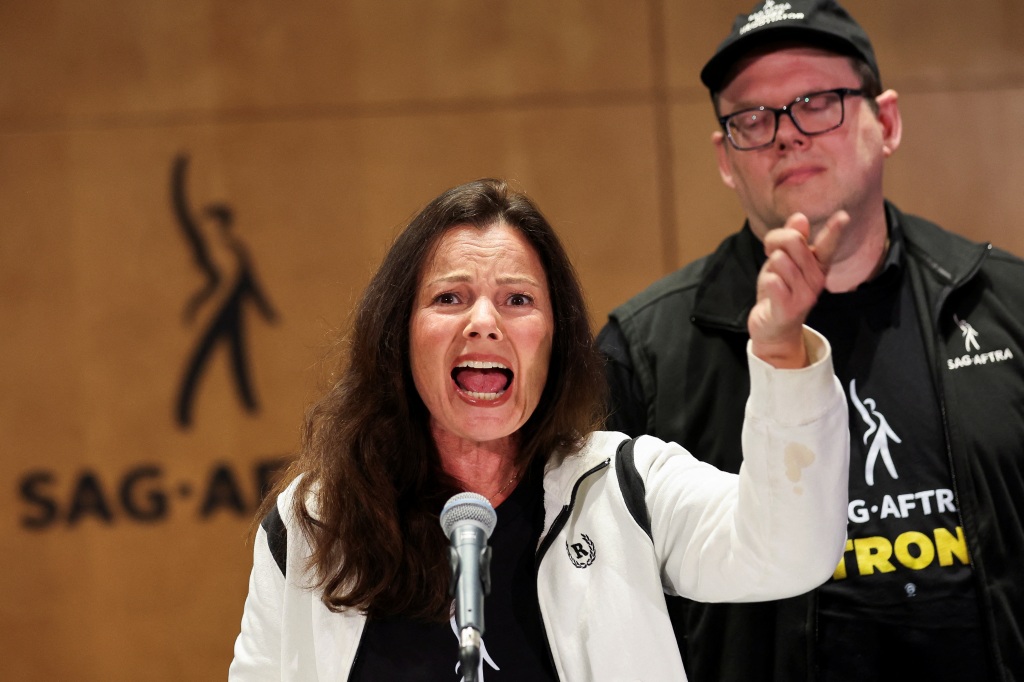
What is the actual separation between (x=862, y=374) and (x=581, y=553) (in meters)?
0.81

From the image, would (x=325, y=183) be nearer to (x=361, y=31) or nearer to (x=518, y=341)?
(x=361, y=31)

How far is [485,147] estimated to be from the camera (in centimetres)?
364

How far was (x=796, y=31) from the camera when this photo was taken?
2.03 meters

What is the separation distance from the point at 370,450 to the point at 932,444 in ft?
3.47

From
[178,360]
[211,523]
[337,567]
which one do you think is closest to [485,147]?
[178,360]

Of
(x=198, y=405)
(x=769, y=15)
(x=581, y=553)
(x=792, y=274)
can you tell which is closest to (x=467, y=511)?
(x=581, y=553)

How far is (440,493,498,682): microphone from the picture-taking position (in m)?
1.04

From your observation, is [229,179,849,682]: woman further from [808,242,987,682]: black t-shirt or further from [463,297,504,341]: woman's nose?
[808,242,987,682]: black t-shirt

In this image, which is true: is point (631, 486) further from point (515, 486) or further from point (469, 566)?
point (469, 566)

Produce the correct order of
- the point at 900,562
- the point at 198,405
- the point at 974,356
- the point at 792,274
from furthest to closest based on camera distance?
the point at 198,405, the point at 974,356, the point at 900,562, the point at 792,274

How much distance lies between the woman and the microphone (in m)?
0.32

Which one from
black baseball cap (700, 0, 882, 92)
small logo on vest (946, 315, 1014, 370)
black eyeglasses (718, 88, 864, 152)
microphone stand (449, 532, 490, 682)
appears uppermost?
black baseball cap (700, 0, 882, 92)

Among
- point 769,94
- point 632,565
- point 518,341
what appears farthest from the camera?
point 769,94

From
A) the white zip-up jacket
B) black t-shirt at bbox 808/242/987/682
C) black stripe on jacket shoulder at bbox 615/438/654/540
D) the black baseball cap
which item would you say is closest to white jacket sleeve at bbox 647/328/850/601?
the white zip-up jacket
